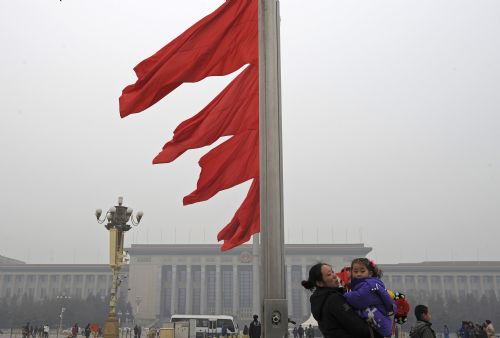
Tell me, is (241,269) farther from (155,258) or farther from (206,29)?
(206,29)

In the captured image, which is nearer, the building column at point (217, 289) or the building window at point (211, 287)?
the building column at point (217, 289)

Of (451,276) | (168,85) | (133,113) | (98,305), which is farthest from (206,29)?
(451,276)

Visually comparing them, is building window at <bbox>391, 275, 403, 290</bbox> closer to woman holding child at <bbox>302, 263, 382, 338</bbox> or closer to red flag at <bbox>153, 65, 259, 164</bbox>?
red flag at <bbox>153, 65, 259, 164</bbox>

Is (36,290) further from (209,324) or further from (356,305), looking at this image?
(356,305)

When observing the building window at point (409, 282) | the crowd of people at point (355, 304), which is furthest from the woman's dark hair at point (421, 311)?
the building window at point (409, 282)

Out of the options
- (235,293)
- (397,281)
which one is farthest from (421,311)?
(397,281)

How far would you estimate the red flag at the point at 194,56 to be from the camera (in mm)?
3807

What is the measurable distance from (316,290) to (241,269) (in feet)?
219

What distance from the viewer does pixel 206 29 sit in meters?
3.87

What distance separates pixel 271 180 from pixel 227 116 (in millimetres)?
1440

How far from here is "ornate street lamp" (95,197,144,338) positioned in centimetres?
1220

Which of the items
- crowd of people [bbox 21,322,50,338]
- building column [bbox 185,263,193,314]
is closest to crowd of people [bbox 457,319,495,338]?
crowd of people [bbox 21,322,50,338]

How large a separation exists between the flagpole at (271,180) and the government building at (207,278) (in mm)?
61652

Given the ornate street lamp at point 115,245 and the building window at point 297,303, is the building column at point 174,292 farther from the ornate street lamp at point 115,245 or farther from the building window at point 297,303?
the ornate street lamp at point 115,245
